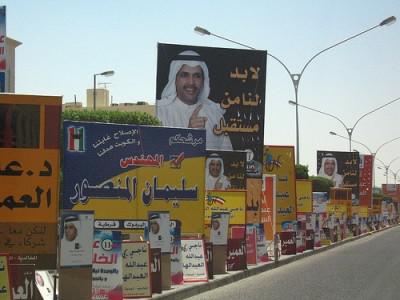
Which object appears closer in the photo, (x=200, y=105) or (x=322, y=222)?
(x=200, y=105)

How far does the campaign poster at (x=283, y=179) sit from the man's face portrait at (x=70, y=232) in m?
15.3

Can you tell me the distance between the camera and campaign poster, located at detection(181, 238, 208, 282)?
50.4ft

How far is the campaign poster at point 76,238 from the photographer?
1077cm

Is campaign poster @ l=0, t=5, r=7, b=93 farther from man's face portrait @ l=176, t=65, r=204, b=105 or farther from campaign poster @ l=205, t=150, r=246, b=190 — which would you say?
man's face portrait @ l=176, t=65, r=204, b=105

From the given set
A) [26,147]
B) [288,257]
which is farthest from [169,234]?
[288,257]

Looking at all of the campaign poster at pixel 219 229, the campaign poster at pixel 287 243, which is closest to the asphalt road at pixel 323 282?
the campaign poster at pixel 219 229

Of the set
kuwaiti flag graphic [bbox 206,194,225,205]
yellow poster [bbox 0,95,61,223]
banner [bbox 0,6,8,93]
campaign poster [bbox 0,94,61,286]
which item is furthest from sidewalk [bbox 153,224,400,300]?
banner [bbox 0,6,8,93]

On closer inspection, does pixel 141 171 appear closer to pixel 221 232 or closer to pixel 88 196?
pixel 88 196

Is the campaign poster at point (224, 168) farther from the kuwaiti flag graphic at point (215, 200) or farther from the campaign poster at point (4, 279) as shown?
the campaign poster at point (4, 279)

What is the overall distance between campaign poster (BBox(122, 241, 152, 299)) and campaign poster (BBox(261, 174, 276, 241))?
11.7m

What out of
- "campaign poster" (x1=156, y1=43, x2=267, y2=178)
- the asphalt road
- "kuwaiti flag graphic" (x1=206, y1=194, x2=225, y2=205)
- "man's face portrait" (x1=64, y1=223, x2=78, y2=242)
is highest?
"campaign poster" (x1=156, y1=43, x2=267, y2=178)

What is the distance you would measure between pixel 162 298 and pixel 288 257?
463 inches

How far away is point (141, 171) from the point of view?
16.0 m

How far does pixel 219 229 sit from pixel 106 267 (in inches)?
237
